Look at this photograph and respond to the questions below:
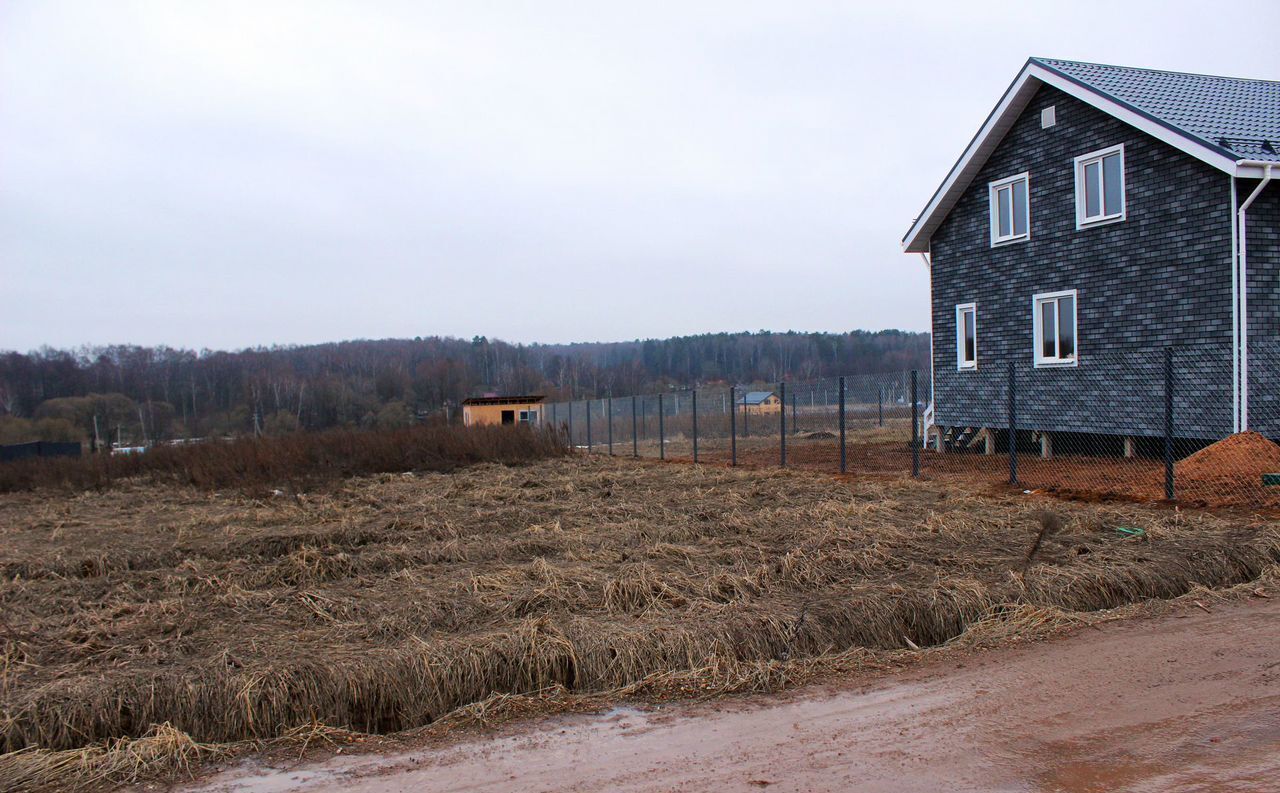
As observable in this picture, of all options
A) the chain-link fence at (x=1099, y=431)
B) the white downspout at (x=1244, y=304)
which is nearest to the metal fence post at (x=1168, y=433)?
the chain-link fence at (x=1099, y=431)

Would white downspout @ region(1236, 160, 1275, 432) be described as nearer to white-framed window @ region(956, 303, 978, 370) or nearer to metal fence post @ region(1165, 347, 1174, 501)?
metal fence post @ region(1165, 347, 1174, 501)

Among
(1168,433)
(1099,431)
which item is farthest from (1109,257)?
(1168,433)

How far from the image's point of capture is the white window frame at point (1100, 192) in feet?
50.2

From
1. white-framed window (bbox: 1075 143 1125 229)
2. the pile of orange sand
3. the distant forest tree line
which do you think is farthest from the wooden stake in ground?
the distant forest tree line

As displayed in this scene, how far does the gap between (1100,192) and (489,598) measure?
552 inches

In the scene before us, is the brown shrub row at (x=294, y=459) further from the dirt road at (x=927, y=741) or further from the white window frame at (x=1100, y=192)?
the dirt road at (x=927, y=741)

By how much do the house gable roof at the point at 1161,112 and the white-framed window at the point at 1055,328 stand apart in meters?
3.22

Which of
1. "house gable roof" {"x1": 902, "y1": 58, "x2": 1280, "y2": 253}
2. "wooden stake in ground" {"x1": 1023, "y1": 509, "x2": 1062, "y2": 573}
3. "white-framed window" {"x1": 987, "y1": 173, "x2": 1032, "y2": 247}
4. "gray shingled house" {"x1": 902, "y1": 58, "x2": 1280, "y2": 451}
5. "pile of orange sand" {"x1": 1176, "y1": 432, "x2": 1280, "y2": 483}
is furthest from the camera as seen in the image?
"white-framed window" {"x1": 987, "y1": 173, "x2": 1032, "y2": 247}

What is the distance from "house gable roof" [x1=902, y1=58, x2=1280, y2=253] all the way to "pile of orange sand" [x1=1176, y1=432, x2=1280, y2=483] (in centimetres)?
391

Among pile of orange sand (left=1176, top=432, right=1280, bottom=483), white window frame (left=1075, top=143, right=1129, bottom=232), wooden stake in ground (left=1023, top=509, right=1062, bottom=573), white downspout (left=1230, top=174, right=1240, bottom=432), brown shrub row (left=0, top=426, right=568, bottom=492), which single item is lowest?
brown shrub row (left=0, top=426, right=568, bottom=492)

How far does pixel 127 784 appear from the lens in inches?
152

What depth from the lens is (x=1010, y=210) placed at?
706 inches

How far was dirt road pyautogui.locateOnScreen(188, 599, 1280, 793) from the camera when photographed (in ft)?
12.1

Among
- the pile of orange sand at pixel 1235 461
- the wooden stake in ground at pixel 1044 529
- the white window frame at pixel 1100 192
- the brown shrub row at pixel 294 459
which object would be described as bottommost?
the brown shrub row at pixel 294 459
